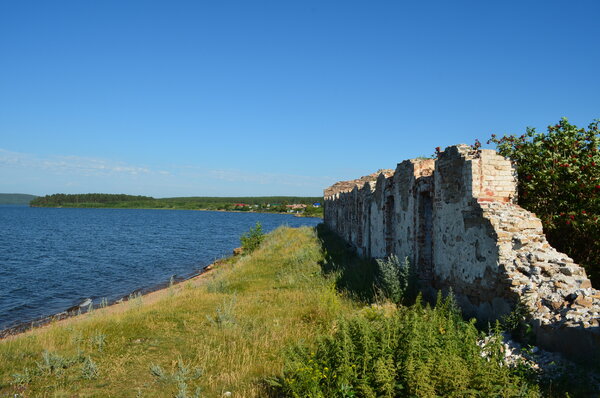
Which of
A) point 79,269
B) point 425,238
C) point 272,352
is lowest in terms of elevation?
point 79,269

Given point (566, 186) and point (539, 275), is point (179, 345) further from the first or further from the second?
point (566, 186)

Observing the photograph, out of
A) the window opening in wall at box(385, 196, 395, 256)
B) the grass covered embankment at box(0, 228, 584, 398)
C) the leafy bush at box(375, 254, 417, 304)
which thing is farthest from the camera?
the window opening in wall at box(385, 196, 395, 256)

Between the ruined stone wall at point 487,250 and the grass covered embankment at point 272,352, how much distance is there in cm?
76

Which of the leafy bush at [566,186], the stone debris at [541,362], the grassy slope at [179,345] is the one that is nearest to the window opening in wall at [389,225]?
the grassy slope at [179,345]

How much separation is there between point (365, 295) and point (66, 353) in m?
6.05

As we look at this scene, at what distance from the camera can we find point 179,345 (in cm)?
735

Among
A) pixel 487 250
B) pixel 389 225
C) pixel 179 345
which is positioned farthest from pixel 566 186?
pixel 179 345

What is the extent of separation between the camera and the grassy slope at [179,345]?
5.68 meters

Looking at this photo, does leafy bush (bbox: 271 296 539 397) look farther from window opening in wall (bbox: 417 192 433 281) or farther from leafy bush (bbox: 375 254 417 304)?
window opening in wall (bbox: 417 192 433 281)

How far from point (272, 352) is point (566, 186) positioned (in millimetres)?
6464

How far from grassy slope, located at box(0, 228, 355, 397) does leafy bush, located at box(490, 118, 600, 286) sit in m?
4.35

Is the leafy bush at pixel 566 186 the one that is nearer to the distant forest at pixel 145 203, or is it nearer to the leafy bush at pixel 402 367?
the leafy bush at pixel 402 367

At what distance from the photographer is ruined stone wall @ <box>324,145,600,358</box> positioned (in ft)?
16.4

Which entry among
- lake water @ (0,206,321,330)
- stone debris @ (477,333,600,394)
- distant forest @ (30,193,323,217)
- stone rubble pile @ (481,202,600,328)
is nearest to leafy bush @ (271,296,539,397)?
stone debris @ (477,333,600,394)
